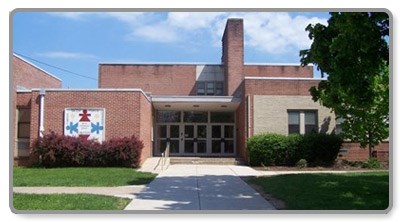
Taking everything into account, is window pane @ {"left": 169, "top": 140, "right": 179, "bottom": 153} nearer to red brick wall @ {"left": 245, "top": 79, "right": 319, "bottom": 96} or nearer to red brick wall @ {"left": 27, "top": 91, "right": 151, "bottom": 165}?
red brick wall @ {"left": 245, "top": 79, "right": 319, "bottom": 96}

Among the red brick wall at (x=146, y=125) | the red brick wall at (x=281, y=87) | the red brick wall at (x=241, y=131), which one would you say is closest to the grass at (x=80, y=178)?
the red brick wall at (x=146, y=125)

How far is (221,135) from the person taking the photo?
2381cm

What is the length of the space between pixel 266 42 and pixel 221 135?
599 inches

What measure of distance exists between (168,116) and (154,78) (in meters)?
4.94

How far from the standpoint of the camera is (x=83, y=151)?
1705 centimetres

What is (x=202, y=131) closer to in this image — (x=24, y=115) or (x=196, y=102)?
(x=196, y=102)

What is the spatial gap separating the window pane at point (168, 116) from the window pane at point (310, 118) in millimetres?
6381

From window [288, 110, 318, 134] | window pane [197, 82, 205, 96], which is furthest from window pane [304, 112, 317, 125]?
window pane [197, 82, 205, 96]

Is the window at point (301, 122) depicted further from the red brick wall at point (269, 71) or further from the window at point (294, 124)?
the red brick wall at point (269, 71)

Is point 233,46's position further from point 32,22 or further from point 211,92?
point 32,22

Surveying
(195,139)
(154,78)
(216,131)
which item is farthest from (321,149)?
(154,78)

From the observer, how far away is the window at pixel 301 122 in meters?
20.3

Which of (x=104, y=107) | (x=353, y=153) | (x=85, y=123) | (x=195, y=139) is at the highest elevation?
(x=104, y=107)
